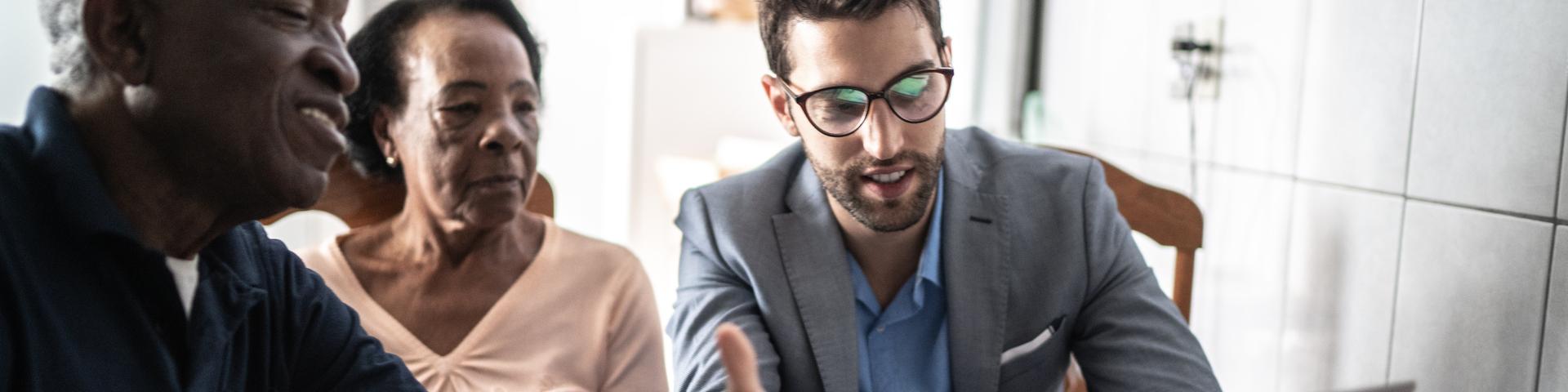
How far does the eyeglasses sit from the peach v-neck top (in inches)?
14.7

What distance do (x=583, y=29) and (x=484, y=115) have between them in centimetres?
279

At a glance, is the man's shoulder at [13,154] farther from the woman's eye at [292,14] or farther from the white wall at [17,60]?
the white wall at [17,60]

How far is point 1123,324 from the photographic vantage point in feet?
4.36

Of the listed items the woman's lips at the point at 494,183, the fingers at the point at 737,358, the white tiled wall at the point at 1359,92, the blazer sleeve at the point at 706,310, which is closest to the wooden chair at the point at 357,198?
the woman's lips at the point at 494,183

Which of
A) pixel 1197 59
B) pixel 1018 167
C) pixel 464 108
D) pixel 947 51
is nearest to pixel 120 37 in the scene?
pixel 464 108

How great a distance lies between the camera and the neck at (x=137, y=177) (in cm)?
78

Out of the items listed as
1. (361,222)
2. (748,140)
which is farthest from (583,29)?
(361,222)

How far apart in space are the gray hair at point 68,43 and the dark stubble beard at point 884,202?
2.55 feet

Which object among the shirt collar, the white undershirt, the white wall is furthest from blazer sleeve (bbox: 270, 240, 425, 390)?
the white wall

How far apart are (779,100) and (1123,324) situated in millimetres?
497

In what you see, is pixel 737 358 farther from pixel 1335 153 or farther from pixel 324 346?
pixel 1335 153

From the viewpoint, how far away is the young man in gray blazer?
129cm

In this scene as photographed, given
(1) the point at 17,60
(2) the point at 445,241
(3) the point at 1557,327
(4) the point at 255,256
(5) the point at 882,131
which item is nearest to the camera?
(4) the point at 255,256

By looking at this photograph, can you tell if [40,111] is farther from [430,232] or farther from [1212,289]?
[1212,289]
